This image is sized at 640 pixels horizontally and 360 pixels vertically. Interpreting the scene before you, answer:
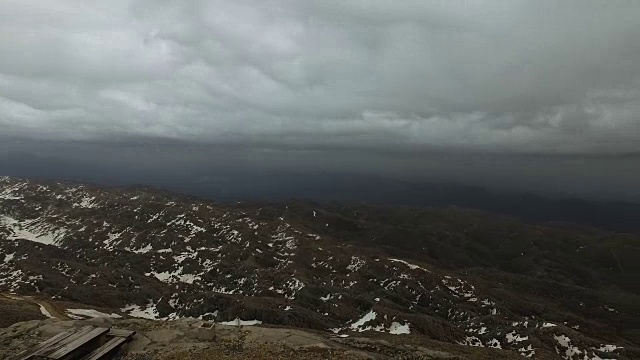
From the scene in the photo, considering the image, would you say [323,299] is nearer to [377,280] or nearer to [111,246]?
[377,280]

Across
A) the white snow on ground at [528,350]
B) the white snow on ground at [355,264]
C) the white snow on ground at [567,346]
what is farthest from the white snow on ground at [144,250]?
the white snow on ground at [567,346]

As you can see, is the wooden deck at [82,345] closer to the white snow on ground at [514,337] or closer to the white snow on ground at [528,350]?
the white snow on ground at [528,350]

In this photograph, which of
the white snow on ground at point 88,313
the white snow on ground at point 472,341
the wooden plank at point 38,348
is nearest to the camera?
the wooden plank at point 38,348

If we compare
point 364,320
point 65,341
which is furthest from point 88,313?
point 364,320

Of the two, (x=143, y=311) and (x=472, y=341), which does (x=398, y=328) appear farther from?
(x=143, y=311)

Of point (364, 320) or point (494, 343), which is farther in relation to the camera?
point (364, 320)
